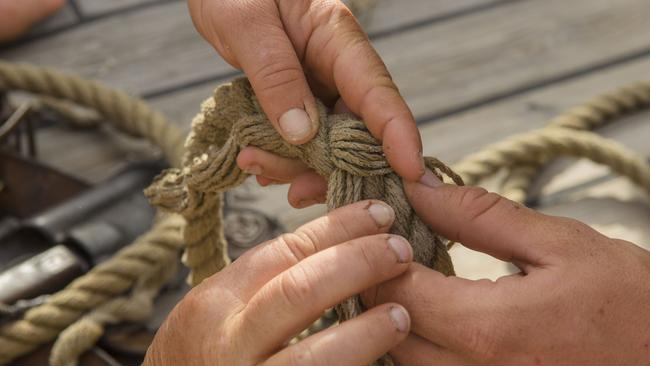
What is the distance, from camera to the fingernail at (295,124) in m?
0.68

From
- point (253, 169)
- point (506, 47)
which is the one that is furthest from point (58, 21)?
point (253, 169)

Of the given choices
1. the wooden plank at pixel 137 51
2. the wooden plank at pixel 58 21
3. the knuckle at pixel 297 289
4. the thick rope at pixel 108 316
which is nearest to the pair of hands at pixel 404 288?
the knuckle at pixel 297 289

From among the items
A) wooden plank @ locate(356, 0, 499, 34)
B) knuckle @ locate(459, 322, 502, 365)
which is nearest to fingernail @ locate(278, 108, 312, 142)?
knuckle @ locate(459, 322, 502, 365)

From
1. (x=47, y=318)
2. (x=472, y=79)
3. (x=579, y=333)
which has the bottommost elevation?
(x=47, y=318)

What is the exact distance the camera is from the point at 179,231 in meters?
1.08

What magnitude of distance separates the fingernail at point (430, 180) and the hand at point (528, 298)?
0.02 m

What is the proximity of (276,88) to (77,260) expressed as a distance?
1.61ft

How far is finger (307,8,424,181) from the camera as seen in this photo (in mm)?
648

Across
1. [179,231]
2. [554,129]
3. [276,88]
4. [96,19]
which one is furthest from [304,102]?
[96,19]

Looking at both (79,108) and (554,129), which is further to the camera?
(79,108)

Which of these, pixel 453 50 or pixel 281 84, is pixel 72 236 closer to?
pixel 281 84

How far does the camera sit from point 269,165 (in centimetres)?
74

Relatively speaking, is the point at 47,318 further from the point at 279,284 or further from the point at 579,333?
the point at 579,333

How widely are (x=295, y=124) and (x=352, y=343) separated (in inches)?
8.4
